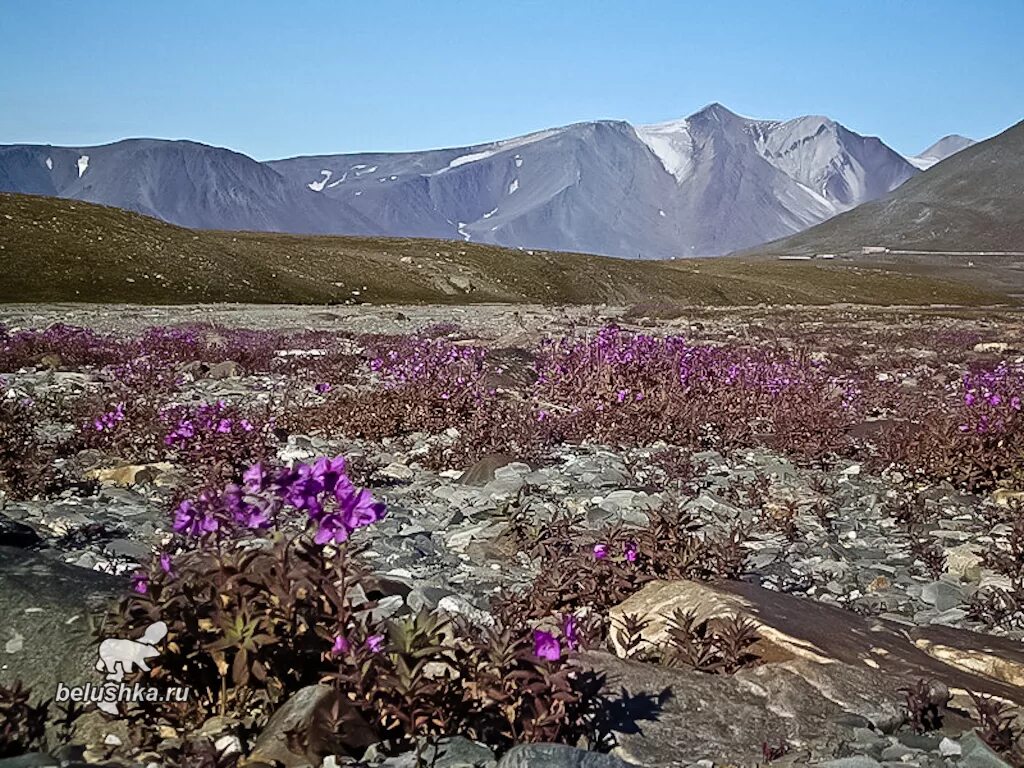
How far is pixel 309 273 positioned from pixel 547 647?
5937cm

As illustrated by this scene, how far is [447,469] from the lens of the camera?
826 centimetres

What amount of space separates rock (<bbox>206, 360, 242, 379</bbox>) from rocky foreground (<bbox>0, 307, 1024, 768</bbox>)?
0.62m

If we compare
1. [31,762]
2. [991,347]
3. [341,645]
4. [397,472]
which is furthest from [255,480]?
[991,347]

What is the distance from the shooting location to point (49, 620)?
11.0 ft

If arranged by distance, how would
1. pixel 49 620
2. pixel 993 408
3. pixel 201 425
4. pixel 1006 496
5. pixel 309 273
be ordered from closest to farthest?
pixel 49 620
pixel 1006 496
pixel 201 425
pixel 993 408
pixel 309 273

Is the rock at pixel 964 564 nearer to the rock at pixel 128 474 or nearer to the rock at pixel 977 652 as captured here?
the rock at pixel 977 652

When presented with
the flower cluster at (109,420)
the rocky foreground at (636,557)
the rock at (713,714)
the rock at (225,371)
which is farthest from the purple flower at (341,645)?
the rock at (225,371)

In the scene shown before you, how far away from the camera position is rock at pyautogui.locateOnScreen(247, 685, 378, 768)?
2773mm

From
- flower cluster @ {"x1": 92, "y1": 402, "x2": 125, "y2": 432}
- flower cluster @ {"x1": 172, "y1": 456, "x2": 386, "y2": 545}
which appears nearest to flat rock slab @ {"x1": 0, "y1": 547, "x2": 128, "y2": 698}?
flower cluster @ {"x1": 172, "y1": 456, "x2": 386, "y2": 545}

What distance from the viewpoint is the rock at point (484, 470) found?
7.77 metres

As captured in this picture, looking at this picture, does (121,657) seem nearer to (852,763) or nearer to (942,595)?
(852,763)

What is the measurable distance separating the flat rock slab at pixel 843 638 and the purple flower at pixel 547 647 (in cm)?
115

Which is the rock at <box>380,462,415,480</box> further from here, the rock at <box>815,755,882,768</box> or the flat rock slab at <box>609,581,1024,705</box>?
the rock at <box>815,755,882,768</box>

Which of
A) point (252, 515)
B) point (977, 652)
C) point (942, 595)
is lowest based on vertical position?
point (942, 595)
